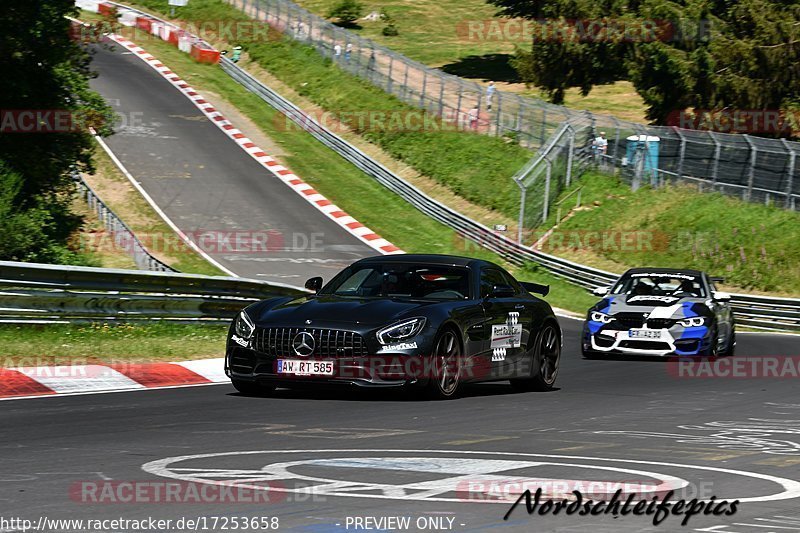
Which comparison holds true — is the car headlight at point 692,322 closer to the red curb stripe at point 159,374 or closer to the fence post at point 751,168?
the red curb stripe at point 159,374

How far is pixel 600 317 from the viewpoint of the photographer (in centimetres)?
1861

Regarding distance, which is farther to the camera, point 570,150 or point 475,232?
point 570,150

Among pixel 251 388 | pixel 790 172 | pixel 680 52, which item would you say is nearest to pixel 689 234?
pixel 790 172

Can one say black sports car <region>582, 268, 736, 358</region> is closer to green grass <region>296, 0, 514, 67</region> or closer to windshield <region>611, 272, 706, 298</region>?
windshield <region>611, 272, 706, 298</region>

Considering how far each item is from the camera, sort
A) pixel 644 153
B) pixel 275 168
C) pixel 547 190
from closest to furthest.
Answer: pixel 547 190 < pixel 644 153 < pixel 275 168

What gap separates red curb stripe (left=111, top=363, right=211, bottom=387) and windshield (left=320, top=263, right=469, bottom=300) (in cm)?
193

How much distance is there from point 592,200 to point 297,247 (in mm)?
9921

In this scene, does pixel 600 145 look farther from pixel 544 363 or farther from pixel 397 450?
pixel 397 450

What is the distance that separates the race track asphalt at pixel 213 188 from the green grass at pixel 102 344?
1430cm

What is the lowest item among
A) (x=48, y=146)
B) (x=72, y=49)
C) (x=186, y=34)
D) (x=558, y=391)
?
(x=558, y=391)

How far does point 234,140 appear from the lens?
4631 cm

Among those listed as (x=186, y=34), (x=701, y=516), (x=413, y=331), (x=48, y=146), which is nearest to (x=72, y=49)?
(x=48, y=146)

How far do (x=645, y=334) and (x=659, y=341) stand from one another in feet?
0.72

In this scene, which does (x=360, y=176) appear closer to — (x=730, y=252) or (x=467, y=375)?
(x=730, y=252)
